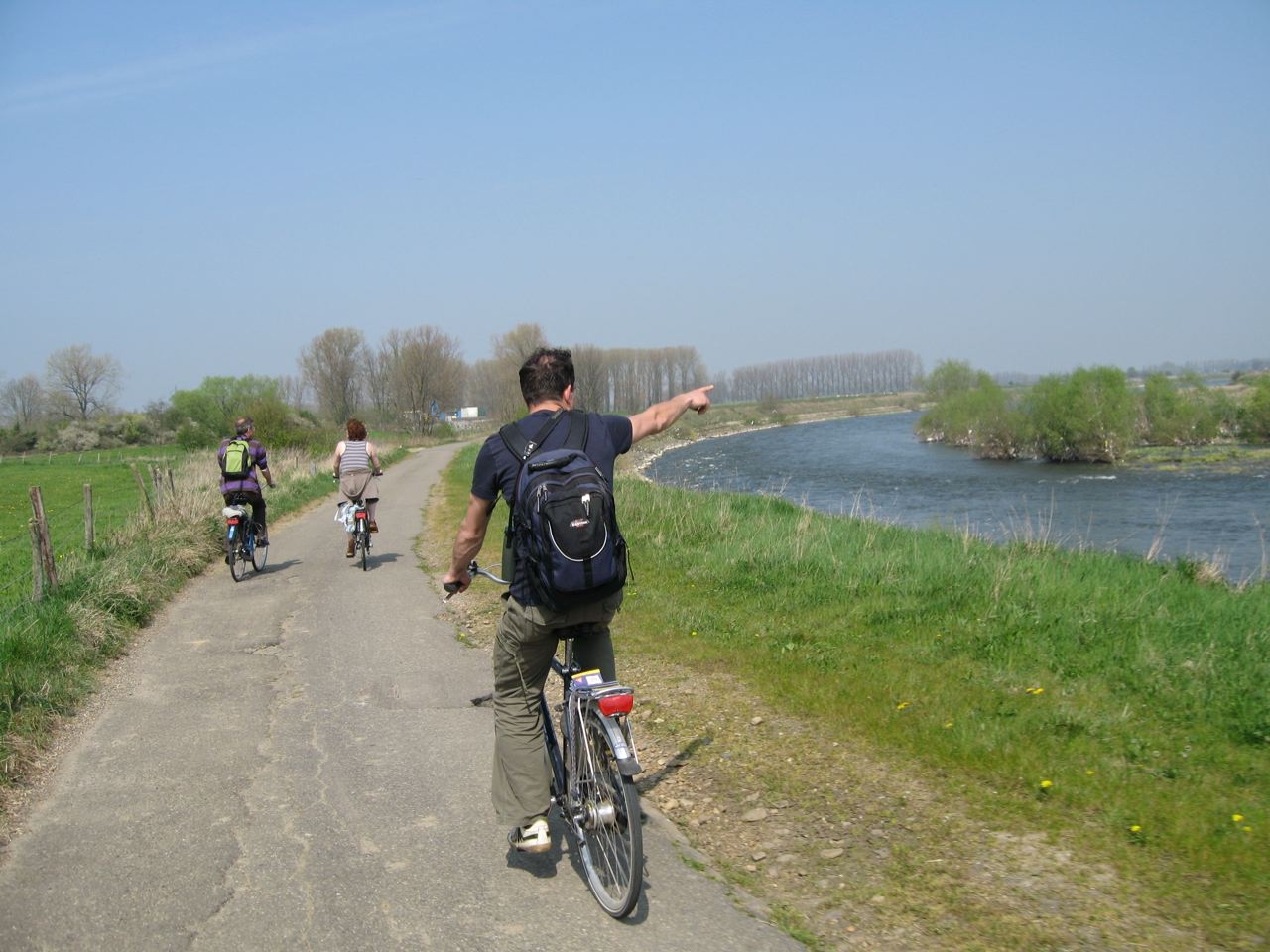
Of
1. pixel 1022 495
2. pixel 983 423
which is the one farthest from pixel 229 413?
pixel 983 423

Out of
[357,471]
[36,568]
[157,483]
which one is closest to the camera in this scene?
[36,568]

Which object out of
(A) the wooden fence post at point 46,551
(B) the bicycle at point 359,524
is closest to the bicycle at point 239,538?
(B) the bicycle at point 359,524

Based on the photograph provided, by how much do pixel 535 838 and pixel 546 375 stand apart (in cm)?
177

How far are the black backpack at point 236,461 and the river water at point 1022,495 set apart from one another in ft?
28.3

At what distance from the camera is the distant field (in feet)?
43.8

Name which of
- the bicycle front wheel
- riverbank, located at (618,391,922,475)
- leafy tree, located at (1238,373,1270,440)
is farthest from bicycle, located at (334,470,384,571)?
leafy tree, located at (1238,373,1270,440)

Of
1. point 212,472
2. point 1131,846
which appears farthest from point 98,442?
point 1131,846

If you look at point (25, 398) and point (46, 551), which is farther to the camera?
point (25, 398)

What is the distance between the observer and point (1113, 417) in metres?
41.5

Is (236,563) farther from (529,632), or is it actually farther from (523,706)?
(529,632)

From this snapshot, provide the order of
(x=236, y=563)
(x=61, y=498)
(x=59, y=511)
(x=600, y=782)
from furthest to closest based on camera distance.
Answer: (x=61, y=498)
(x=59, y=511)
(x=236, y=563)
(x=600, y=782)

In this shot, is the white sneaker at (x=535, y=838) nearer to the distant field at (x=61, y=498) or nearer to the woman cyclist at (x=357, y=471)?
the distant field at (x=61, y=498)

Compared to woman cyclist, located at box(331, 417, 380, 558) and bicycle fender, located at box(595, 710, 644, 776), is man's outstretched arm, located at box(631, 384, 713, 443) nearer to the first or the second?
bicycle fender, located at box(595, 710, 644, 776)

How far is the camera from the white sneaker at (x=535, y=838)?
11.8 feet
